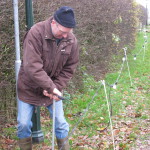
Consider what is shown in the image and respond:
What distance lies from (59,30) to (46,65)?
446 millimetres

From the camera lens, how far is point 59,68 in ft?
11.3

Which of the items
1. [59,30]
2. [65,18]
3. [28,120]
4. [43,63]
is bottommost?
[28,120]

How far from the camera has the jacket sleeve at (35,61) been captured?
3.08 meters

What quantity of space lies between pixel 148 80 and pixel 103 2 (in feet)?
10.3

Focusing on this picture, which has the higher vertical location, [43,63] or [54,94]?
[43,63]

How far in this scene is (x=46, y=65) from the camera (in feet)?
10.8

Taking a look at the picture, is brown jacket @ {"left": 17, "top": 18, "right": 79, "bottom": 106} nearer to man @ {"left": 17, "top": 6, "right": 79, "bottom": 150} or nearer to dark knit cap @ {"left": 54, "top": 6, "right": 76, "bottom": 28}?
man @ {"left": 17, "top": 6, "right": 79, "bottom": 150}

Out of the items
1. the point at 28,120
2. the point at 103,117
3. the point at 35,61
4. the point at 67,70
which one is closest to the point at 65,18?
the point at 35,61

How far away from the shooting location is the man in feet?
10.2

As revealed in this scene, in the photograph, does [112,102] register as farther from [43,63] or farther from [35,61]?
[35,61]

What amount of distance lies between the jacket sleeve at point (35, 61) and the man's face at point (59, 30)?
7.1 inches

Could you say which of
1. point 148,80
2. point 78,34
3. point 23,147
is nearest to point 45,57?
point 23,147

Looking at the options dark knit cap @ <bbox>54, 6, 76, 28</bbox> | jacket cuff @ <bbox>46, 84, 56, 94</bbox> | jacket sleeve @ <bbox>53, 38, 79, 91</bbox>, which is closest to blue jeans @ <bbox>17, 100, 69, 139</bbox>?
jacket sleeve @ <bbox>53, 38, 79, 91</bbox>

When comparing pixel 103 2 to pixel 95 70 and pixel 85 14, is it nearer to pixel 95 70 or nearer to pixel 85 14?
pixel 85 14
